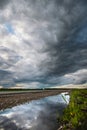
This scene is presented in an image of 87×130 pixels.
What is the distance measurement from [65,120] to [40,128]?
2130mm

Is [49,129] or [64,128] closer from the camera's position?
[64,128]

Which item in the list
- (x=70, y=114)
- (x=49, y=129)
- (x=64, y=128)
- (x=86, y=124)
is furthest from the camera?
(x=70, y=114)

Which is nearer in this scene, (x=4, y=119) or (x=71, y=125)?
(x=71, y=125)

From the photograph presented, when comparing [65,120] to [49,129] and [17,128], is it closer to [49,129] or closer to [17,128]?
[49,129]

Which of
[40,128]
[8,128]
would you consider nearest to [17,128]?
[8,128]

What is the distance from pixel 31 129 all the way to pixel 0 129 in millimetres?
2138

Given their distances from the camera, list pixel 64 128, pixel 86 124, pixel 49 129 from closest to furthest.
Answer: pixel 64 128
pixel 49 129
pixel 86 124

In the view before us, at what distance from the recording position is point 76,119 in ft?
51.6

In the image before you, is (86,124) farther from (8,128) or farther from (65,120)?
(8,128)

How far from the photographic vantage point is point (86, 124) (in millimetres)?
16250

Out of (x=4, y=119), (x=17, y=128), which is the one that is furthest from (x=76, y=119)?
(x=4, y=119)

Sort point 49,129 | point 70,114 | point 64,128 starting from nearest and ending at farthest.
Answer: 1. point 64,128
2. point 49,129
3. point 70,114

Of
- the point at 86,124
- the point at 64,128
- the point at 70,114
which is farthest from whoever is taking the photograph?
the point at 70,114

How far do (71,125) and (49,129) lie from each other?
155 centimetres
